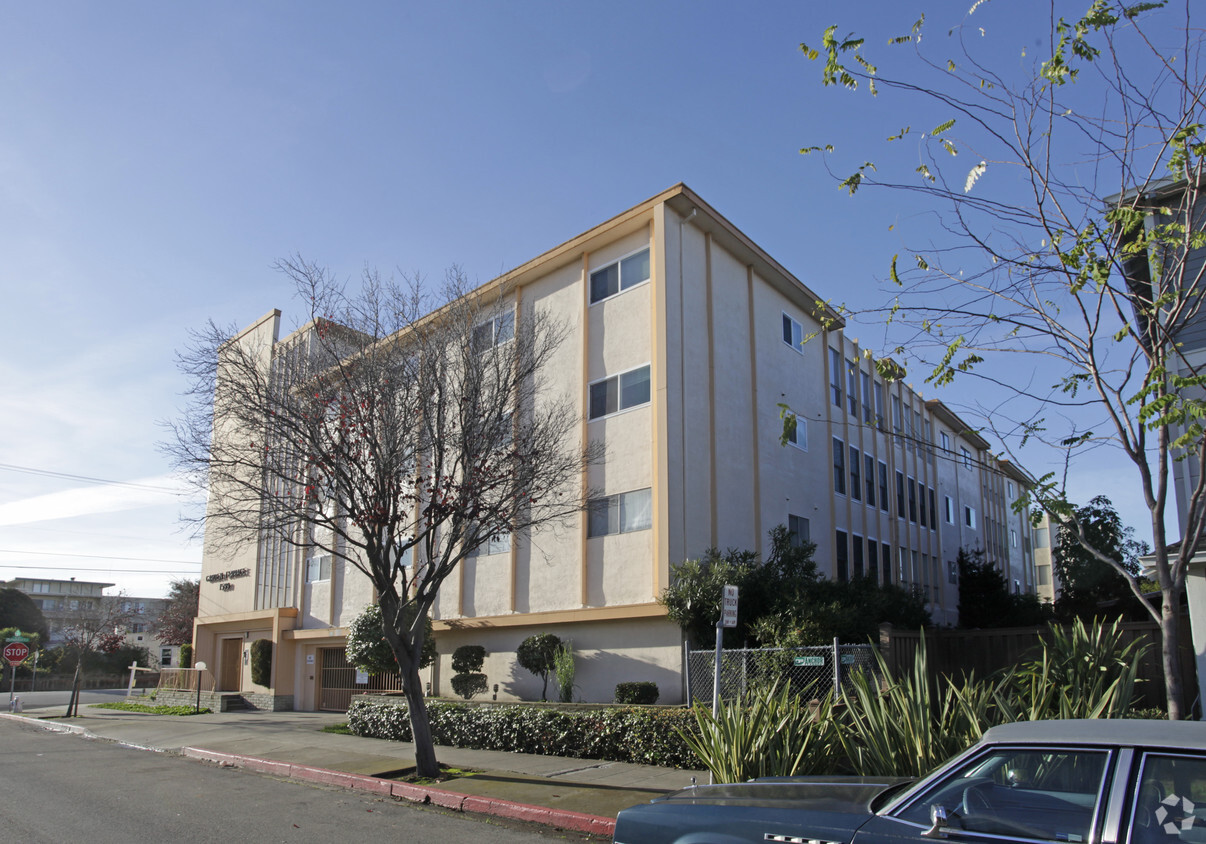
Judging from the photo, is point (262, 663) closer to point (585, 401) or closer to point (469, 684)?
point (469, 684)

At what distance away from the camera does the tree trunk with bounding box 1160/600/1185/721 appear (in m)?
7.09

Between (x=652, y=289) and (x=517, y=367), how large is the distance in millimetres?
4880

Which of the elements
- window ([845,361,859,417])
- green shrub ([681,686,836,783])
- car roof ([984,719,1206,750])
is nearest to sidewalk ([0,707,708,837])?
green shrub ([681,686,836,783])

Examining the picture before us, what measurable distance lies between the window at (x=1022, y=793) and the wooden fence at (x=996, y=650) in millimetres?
6163

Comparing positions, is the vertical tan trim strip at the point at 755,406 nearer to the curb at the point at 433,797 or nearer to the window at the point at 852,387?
the window at the point at 852,387

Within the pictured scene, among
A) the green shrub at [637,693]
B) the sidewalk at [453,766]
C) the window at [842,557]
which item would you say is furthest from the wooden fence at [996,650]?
the window at [842,557]

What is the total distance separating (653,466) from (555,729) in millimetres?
5522

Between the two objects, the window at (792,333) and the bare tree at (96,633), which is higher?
the window at (792,333)

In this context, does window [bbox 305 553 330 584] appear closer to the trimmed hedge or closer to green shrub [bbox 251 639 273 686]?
green shrub [bbox 251 639 273 686]

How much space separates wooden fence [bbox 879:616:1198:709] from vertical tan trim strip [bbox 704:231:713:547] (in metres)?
5.25

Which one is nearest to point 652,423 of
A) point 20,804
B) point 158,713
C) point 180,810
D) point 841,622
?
point 841,622

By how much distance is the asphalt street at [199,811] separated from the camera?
8.75 metres

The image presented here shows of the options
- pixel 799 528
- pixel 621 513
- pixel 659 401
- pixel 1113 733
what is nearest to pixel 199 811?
pixel 621 513

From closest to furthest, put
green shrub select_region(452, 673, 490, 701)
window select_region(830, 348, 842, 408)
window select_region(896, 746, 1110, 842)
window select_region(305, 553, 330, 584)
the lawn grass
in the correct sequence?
window select_region(896, 746, 1110, 842) → green shrub select_region(452, 673, 490, 701) → window select_region(830, 348, 842, 408) → window select_region(305, 553, 330, 584) → the lawn grass
